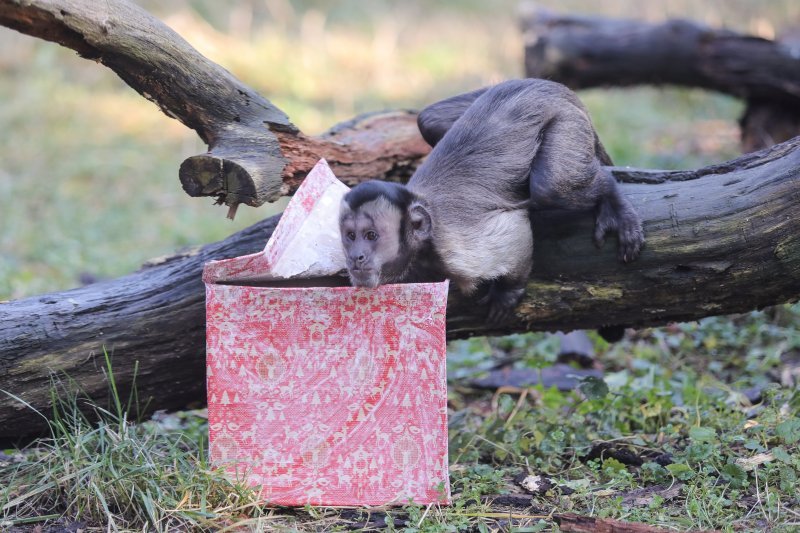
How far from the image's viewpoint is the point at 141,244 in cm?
817

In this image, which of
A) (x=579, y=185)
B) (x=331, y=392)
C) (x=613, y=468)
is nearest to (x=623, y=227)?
(x=579, y=185)

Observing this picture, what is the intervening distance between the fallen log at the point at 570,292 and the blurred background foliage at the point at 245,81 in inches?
95.9

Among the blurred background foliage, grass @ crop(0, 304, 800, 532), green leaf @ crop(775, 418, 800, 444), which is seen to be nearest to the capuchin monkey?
grass @ crop(0, 304, 800, 532)

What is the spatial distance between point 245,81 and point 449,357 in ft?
22.4

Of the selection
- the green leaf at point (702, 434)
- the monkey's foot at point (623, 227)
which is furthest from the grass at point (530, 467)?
the monkey's foot at point (623, 227)

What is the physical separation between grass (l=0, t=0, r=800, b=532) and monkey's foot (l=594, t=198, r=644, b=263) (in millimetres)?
741

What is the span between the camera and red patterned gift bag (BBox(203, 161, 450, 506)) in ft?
12.1

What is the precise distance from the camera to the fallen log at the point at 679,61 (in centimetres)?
803

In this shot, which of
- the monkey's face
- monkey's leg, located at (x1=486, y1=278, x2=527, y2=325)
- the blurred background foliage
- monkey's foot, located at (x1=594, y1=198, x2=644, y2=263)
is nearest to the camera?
the monkey's face

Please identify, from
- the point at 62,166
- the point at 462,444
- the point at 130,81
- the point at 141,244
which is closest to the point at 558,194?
the point at 462,444

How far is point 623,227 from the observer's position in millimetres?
4082

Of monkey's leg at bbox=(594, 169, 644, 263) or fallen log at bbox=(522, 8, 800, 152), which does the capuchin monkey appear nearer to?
monkey's leg at bbox=(594, 169, 644, 263)

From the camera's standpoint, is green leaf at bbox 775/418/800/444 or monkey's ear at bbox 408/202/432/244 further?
monkey's ear at bbox 408/202/432/244

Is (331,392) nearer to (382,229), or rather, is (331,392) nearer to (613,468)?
(382,229)
